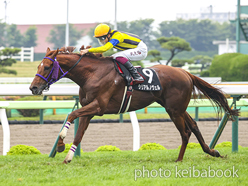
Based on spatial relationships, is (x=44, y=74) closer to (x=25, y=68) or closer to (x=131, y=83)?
(x=131, y=83)

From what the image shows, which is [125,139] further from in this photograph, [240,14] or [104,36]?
[240,14]

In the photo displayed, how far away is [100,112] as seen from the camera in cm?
392

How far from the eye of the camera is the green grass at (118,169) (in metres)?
3.07

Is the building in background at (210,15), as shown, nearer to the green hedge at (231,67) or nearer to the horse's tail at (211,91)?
the green hedge at (231,67)

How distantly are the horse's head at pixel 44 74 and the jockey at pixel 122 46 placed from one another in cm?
37

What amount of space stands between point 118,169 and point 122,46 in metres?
1.50

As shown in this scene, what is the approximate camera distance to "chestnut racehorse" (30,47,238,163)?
3861mm

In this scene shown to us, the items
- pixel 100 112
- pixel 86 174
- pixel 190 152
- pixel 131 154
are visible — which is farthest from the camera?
pixel 190 152

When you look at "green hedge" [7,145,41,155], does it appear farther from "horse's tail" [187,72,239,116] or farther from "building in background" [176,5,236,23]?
"building in background" [176,5,236,23]

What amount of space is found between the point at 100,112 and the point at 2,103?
187 cm

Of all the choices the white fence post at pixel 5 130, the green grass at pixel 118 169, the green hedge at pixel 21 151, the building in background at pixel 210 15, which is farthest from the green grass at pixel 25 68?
the building in background at pixel 210 15

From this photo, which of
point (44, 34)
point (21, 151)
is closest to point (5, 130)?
point (21, 151)

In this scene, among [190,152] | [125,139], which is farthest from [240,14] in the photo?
[190,152]

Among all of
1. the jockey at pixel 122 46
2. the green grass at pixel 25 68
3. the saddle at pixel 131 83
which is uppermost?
the jockey at pixel 122 46
